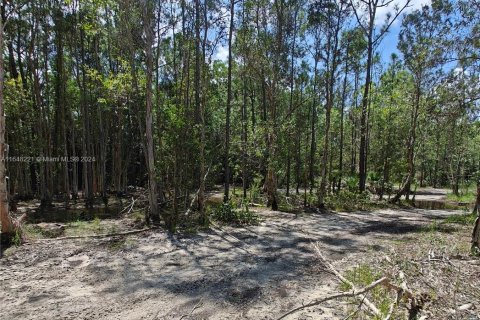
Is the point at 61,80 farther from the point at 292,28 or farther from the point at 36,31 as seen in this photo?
the point at 292,28

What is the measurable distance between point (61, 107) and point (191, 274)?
14591mm

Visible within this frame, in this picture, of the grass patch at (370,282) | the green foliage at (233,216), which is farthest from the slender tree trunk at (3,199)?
the grass patch at (370,282)

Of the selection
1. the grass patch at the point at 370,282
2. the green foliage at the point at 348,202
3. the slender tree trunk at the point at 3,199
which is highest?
the slender tree trunk at the point at 3,199

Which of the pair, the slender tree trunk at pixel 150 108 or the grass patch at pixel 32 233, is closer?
the grass patch at pixel 32 233

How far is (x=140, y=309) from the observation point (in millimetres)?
4695

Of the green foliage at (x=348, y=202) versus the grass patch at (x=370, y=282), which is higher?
the grass patch at (x=370, y=282)

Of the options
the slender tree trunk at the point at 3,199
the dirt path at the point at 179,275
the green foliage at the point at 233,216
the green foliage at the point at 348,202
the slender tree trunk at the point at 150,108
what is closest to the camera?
the dirt path at the point at 179,275

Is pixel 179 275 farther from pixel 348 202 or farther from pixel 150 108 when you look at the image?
pixel 348 202

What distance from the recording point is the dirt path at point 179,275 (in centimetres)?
467

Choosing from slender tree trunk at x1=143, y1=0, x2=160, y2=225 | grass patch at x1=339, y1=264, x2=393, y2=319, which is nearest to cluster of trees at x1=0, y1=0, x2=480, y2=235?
slender tree trunk at x1=143, y1=0, x2=160, y2=225

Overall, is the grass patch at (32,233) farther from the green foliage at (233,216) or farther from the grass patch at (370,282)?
the grass patch at (370,282)

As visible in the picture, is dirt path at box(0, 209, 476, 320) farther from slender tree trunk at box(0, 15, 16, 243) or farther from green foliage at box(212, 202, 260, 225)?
green foliage at box(212, 202, 260, 225)

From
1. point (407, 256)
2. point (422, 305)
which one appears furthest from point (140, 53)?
point (422, 305)

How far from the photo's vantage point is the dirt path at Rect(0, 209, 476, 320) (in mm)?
4668
